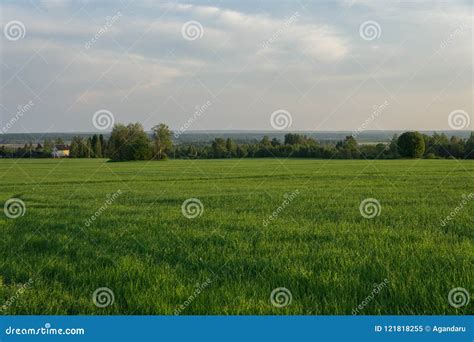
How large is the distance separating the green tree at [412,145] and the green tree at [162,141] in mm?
36395

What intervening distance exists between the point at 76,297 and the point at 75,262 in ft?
5.20

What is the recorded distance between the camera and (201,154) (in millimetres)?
58594
